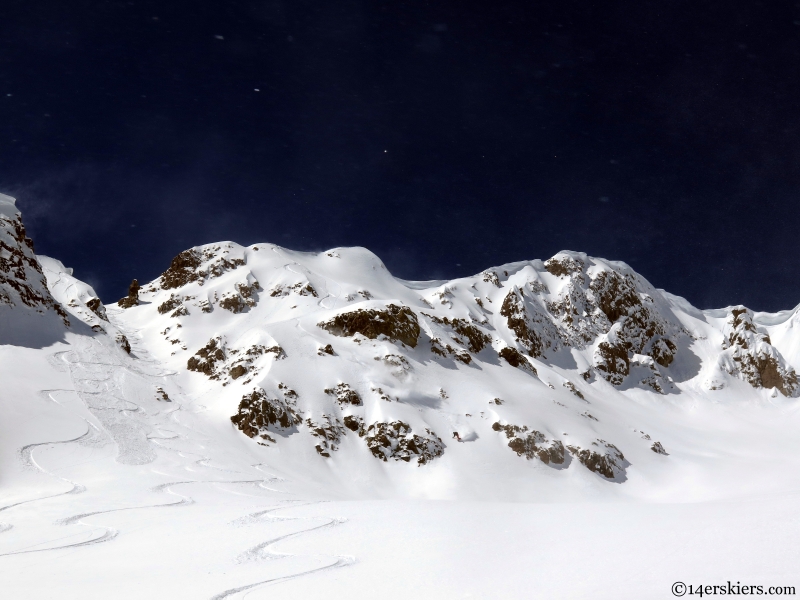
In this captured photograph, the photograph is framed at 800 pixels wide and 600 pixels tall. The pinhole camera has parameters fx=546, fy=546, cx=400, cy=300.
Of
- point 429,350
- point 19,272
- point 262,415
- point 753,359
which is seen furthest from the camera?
point 753,359

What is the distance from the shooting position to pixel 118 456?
36.3m

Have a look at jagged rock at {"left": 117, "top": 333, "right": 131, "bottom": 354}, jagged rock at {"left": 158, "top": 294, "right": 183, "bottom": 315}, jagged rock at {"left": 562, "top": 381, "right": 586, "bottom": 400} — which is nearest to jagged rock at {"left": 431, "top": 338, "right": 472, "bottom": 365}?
jagged rock at {"left": 562, "top": 381, "right": 586, "bottom": 400}

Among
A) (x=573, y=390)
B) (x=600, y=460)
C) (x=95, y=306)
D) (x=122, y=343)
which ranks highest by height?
(x=573, y=390)

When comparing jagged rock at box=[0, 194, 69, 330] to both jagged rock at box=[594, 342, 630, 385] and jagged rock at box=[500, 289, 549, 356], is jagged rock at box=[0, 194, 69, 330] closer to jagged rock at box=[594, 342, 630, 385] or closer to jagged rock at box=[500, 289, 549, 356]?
jagged rock at box=[500, 289, 549, 356]

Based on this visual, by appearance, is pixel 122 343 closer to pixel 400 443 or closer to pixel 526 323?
pixel 400 443

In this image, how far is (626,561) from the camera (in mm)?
7398

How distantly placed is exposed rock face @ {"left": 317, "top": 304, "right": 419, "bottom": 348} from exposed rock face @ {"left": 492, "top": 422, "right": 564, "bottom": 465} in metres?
20.5

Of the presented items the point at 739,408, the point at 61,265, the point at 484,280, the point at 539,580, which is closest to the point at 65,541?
the point at 539,580

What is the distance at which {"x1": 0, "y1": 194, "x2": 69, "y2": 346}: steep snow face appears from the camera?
2072 inches

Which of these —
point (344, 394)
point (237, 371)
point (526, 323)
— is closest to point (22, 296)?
point (237, 371)

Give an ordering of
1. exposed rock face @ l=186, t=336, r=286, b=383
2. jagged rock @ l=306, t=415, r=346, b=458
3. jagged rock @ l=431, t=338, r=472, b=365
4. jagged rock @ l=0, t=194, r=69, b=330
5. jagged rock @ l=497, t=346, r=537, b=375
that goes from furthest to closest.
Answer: jagged rock @ l=497, t=346, r=537, b=375
jagged rock @ l=431, t=338, r=472, b=365
exposed rock face @ l=186, t=336, r=286, b=383
jagged rock @ l=0, t=194, r=69, b=330
jagged rock @ l=306, t=415, r=346, b=458

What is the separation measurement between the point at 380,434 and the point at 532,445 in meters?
16.4

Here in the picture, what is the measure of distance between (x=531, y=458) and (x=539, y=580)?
176 feet

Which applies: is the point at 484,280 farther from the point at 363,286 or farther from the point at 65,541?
the point at 65,541
